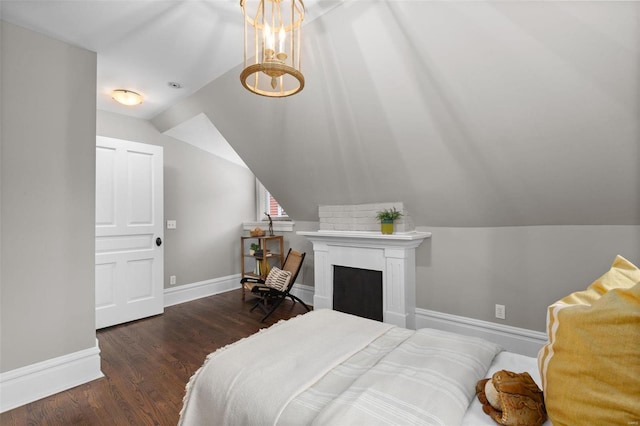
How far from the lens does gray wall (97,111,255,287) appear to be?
3994 mm

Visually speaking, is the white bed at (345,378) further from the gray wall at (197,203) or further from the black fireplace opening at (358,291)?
the gray wall at (197,203)

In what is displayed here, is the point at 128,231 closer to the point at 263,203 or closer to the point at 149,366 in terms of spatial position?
the point at 149,366

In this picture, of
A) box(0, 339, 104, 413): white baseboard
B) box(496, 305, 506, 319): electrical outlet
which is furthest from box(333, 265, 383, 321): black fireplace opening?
box(0, 339, 104, 413): white baseboard

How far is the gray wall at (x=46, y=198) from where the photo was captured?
2.04m

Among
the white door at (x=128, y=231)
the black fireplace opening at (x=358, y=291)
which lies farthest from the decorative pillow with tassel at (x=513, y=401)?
the white door at (x=128, y=231)

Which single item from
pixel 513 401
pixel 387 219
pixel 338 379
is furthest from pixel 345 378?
pixel 387 219

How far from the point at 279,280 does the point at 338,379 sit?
104 inches

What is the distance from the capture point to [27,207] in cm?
210

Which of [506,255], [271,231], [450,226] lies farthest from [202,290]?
[506,255]

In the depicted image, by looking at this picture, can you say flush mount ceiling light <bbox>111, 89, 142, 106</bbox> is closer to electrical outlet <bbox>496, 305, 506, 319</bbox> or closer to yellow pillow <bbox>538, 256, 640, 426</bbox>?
yellow pillow <bbox>538, 256, 640, 426</bbox>

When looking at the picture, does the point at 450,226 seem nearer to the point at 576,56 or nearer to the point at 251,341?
the point at 576,56

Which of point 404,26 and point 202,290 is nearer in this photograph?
point 404,26

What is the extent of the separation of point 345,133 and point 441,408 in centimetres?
227

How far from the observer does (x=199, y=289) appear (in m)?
4.42
